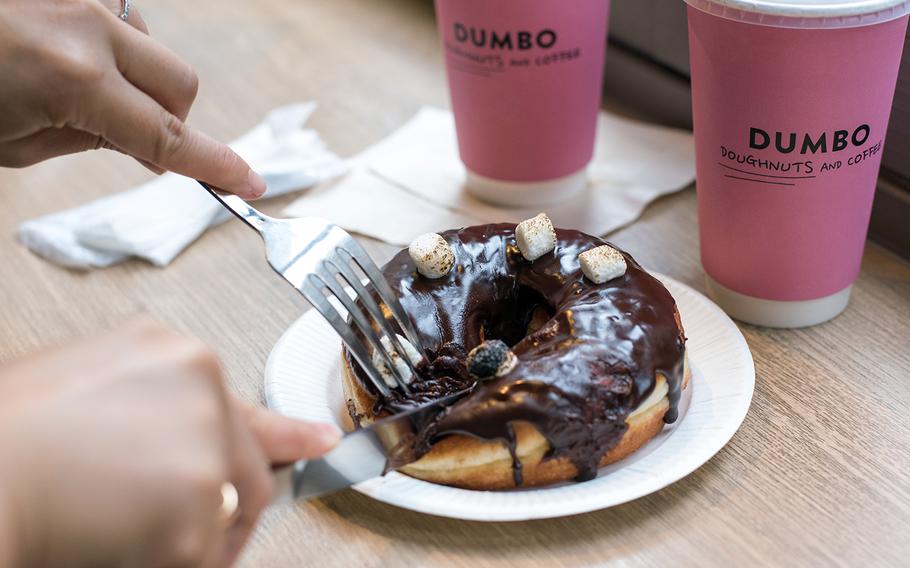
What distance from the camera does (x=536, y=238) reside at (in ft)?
3.62

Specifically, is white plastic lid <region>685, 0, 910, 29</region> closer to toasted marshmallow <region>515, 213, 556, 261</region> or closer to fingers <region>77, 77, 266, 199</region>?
toasted marshmallow <region>515, 213, 556, 261</region>

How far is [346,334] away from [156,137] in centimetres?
29

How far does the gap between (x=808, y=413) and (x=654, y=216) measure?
520 mm

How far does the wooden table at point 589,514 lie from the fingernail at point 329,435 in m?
0.18

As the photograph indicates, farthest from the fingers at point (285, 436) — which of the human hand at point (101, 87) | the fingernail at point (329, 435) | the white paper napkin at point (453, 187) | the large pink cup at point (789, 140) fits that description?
the white paper napkin at point (453, 187)

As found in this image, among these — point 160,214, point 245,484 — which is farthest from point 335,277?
point 160,214

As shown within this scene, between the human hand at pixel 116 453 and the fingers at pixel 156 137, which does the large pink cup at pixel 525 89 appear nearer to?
the fingers at pixel 156 137

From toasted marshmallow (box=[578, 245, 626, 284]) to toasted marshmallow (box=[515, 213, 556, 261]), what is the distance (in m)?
0.06

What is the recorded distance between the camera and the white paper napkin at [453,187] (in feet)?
5.12

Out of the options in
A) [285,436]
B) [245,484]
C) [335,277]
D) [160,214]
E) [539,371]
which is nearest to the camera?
[245,484]

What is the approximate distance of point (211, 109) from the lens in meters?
1.97

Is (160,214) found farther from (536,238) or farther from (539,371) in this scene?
(539,371)

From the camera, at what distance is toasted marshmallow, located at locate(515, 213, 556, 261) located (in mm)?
1105

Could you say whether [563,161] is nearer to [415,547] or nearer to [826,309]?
[826,309]
